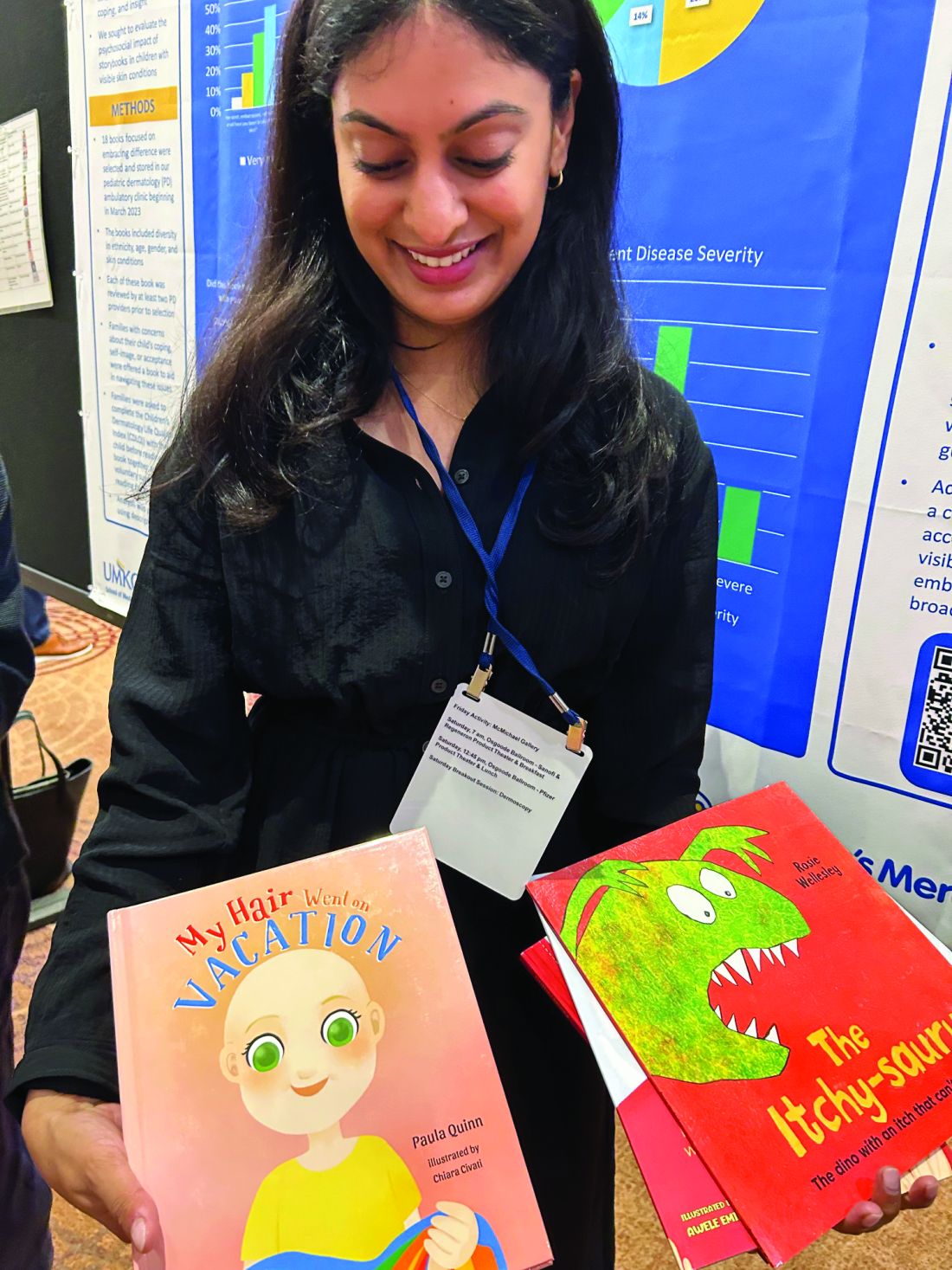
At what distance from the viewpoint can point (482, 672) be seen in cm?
76

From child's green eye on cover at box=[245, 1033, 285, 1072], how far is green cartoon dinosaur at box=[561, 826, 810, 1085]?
21 centimetres

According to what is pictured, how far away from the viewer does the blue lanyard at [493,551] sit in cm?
75

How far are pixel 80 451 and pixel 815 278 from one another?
5.95ft

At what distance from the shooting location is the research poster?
91cm

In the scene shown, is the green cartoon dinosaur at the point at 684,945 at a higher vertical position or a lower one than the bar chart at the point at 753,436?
lower

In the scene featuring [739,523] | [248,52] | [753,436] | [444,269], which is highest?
[248,52]

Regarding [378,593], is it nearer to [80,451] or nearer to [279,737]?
[279,737]

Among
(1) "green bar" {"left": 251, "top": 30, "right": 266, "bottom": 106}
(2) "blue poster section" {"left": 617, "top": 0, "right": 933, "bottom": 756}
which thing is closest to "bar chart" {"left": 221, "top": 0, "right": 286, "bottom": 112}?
(1) "green bar" {"left": 251, "top": 30, "right": 266, "bottom": 106}

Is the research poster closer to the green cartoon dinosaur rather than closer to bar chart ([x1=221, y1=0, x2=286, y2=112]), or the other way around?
the green cartoon dinosaur

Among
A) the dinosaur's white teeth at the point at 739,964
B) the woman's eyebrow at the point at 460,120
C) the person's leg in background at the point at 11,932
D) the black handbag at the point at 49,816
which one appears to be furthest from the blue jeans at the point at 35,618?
the dinosaur's white teeth at the point at 739,964

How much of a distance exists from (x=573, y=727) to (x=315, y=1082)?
13.4 inches

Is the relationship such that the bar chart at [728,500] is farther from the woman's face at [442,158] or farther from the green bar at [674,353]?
the woman's face at [442,158]

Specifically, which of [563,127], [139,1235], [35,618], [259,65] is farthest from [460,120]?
[35,618]

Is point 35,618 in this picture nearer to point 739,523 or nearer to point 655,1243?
point 739,523
